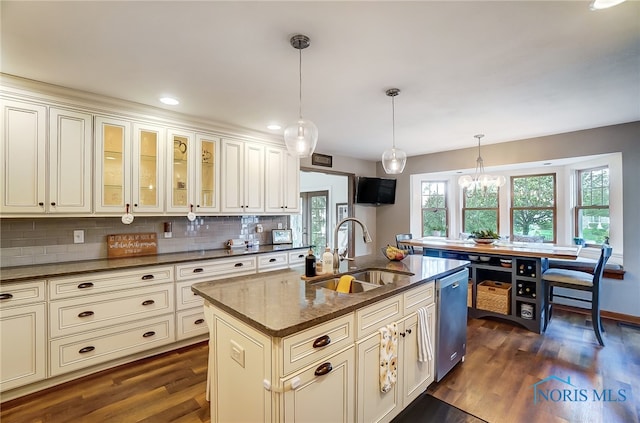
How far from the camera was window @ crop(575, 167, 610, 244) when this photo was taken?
13.6 ft

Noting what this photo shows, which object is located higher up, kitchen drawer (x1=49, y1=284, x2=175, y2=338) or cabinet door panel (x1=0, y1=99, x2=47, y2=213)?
cabinet door panel (x1=0, y1=99, x2=47, y2=213)

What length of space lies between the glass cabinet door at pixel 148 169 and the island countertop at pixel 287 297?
1.55m

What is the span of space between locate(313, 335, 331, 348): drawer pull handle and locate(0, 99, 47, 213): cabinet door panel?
2557mm

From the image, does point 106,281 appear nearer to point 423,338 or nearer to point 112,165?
point 112,165

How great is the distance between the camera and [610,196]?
386 cm

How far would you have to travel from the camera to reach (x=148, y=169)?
3.02m

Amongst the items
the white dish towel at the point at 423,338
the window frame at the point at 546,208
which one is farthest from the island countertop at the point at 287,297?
the window frame at the point at 546,208

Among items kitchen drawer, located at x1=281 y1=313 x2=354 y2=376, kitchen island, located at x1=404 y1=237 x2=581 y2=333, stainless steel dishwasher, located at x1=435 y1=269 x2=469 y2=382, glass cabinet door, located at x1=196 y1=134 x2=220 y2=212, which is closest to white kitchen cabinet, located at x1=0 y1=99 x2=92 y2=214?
glass cabinet door, located at x1=196 y1=134 x2=220 y2=212

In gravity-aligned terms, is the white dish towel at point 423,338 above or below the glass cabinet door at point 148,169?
below

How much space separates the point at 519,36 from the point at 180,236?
3.61 m

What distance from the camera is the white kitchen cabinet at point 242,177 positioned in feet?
11.7

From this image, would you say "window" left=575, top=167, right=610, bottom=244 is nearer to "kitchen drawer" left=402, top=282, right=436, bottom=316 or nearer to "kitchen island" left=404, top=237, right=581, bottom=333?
"kitchen island" left=404, top=237, right=581, bottom=333

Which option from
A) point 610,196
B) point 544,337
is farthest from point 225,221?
point 610,196

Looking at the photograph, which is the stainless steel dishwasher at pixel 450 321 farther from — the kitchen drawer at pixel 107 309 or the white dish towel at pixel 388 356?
the kitchen drawer at pixel 107 309
